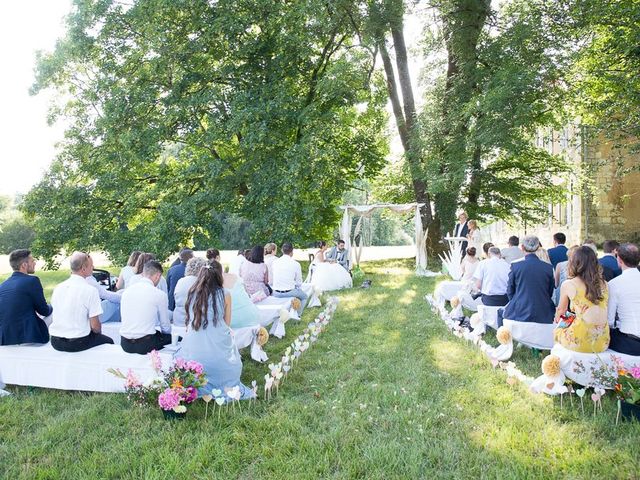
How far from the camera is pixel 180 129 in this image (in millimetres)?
17094

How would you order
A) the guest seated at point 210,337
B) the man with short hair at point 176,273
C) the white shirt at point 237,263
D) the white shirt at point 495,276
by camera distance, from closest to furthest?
the guest seated at point 210,337 < the white shirt at point 495,276 < the man with short hair at point 176,273 < the white shirt at point 237,263

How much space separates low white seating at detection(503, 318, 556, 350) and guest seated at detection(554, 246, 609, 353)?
1.22 metres

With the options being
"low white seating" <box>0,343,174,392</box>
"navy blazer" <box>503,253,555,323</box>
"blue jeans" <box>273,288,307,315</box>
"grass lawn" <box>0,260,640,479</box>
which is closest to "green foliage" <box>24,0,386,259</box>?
"blue jeans" <box>273,288,307,315</box>

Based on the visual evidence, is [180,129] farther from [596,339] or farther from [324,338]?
[596,339]

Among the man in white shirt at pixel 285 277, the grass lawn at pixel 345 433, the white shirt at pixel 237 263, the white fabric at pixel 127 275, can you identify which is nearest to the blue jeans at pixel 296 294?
the man in white shirt at pixel 285 277

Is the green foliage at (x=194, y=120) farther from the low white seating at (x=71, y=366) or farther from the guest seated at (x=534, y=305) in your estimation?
the low white seating at (x=71, y=366)

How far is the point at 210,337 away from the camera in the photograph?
16.0ft

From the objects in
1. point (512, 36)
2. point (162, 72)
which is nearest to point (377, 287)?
point (512, 36)

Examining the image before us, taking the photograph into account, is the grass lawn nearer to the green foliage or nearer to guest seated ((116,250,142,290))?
guest seated ((116,250,142,290))

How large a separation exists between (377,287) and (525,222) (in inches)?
389

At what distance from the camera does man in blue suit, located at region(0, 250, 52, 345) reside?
539cm

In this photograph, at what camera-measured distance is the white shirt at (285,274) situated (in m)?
9.59

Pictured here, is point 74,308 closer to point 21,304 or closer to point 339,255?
point 21,304

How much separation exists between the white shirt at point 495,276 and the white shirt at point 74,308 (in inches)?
218
